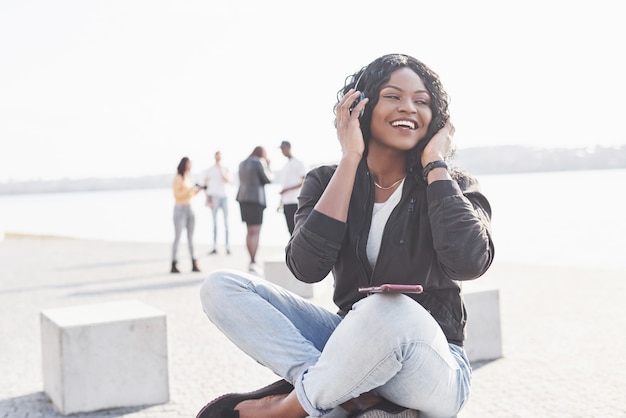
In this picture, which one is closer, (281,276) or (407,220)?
(407,220)

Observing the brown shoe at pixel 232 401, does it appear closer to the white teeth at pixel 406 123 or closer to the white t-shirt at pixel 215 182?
the white teeth at pixel 406 123

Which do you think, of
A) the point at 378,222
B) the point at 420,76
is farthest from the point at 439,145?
the point at 378,222

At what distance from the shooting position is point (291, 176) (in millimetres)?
10609

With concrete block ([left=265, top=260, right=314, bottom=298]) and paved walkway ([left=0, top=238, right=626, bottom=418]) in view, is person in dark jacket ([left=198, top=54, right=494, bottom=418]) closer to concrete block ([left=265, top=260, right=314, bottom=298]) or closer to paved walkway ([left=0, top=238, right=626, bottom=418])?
paved walkway ([left=0, top=238, right=626, bottom=418])

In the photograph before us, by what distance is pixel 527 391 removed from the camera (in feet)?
14.8

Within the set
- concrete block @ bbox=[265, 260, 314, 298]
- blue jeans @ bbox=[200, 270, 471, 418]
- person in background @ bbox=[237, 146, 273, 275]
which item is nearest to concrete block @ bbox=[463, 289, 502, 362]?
blue jeans @ bbox=[200, 270, 471, 418]

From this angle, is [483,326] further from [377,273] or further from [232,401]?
[232,401]

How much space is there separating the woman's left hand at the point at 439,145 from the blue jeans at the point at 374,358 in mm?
Result: 742

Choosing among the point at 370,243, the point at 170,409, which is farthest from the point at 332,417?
the point at 170,409

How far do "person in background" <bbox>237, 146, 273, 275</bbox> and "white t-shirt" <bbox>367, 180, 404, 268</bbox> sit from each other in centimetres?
761

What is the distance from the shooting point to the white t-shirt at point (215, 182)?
13.3 metres

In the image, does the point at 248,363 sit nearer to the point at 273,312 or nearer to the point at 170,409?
the point at 170,409

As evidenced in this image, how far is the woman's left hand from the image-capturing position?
9.64ft

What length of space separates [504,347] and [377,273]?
332 centimetres
